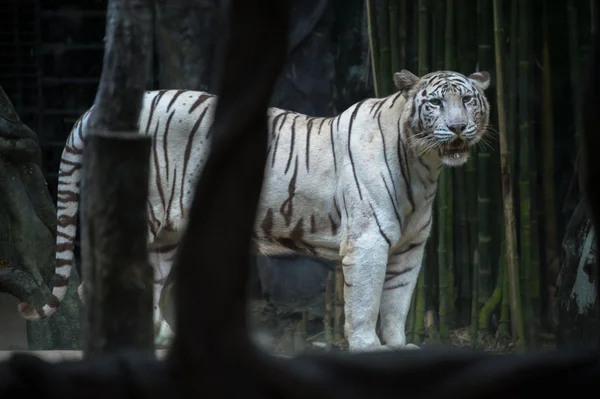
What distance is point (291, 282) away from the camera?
7980 millimetres

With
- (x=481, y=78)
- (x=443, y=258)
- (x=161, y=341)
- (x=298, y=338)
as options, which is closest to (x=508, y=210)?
(x=443, y=258)

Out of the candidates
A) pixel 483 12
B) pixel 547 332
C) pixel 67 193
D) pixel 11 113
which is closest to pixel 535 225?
pixel 547 332

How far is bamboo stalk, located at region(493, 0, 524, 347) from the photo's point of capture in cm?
594

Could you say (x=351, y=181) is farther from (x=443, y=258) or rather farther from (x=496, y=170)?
(x=496, y=170)

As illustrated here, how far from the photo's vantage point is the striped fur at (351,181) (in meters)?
5.12

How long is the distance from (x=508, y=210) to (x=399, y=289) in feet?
3.64

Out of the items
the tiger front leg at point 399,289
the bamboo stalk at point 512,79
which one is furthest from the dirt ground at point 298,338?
the bamboo stalk at point 512,79

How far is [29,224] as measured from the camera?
6688 mm

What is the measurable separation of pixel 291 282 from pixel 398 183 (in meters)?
2.88

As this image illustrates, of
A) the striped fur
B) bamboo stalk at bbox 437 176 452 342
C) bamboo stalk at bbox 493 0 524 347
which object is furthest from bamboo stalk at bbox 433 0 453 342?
the striped fur

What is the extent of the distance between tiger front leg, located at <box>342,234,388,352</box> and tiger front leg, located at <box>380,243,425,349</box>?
0.64ft

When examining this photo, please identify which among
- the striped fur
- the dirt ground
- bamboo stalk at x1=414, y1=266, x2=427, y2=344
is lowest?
the dirt ground

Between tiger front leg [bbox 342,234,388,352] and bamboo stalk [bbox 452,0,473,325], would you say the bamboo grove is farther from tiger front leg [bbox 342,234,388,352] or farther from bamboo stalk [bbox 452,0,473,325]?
tiger front leg [bbox 342,234,388,352]

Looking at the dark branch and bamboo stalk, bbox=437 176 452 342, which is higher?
the dark branch
